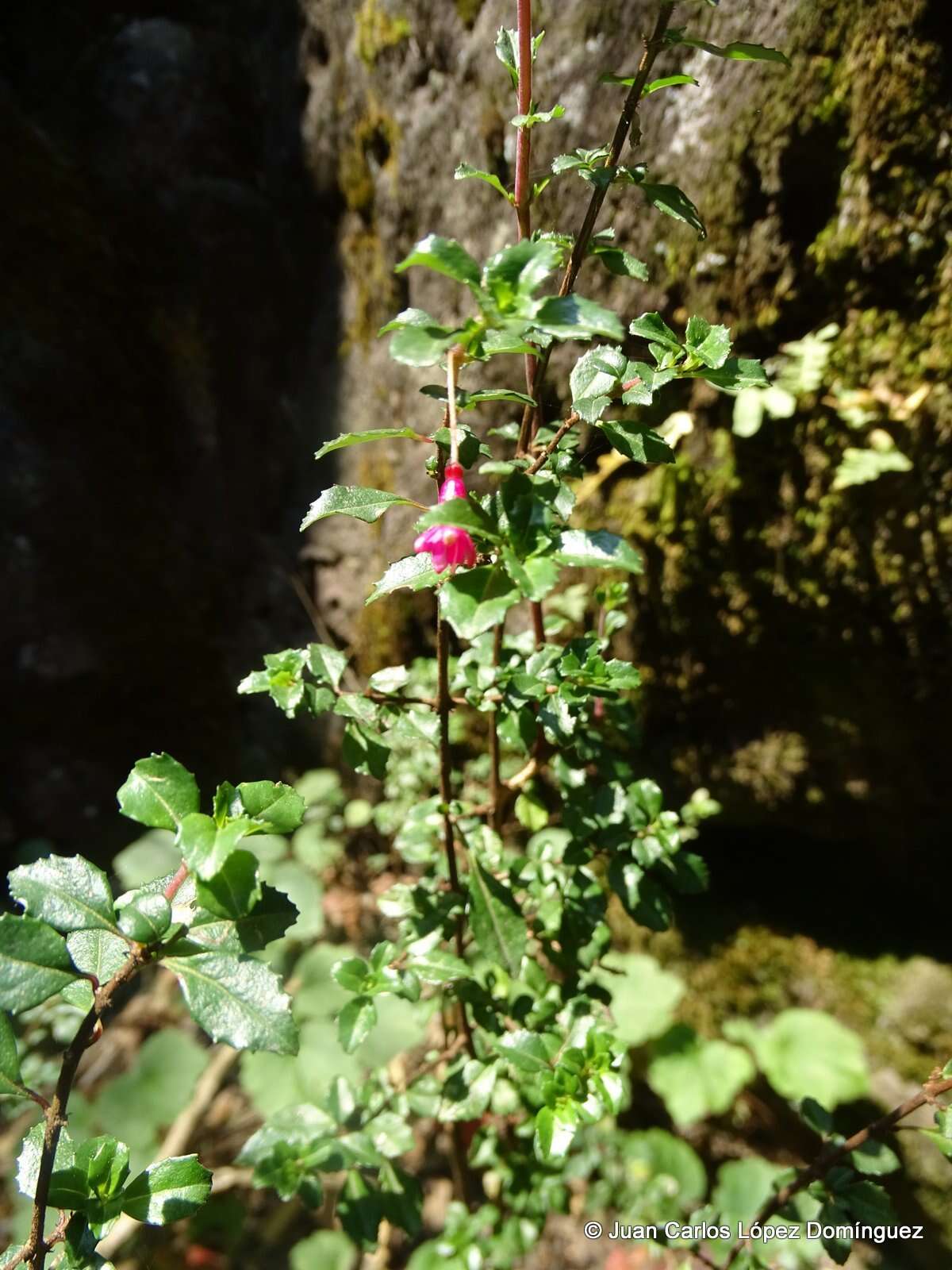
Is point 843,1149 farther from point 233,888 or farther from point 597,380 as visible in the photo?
point 597,380

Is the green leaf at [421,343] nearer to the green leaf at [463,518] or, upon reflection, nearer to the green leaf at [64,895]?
the green leaf at [463,518]

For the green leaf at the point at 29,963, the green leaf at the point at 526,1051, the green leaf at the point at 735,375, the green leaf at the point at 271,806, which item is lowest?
the green leaf at the point at 526,1051

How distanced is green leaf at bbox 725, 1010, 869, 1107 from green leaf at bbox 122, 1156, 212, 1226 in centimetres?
138

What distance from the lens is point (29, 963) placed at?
1.68 feet

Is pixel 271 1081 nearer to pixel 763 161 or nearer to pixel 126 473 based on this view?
pixel 126 473

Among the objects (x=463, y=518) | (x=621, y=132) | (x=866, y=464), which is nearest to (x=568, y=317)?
(x=463, y=518)

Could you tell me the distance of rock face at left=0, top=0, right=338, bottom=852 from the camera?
2.01 m

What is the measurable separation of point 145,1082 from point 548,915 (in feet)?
4.43

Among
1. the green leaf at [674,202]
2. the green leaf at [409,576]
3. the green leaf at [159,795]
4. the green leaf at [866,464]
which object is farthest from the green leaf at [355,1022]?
the green leaf at [866,464]

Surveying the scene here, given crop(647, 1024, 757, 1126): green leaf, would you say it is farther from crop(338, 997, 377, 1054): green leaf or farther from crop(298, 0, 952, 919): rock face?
crop(338, 997, 377, 1054): green leaf

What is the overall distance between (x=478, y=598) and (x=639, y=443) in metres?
0.25

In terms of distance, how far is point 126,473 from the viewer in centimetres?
215

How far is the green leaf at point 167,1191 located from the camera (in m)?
0.55

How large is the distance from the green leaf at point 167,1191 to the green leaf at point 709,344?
784mm
